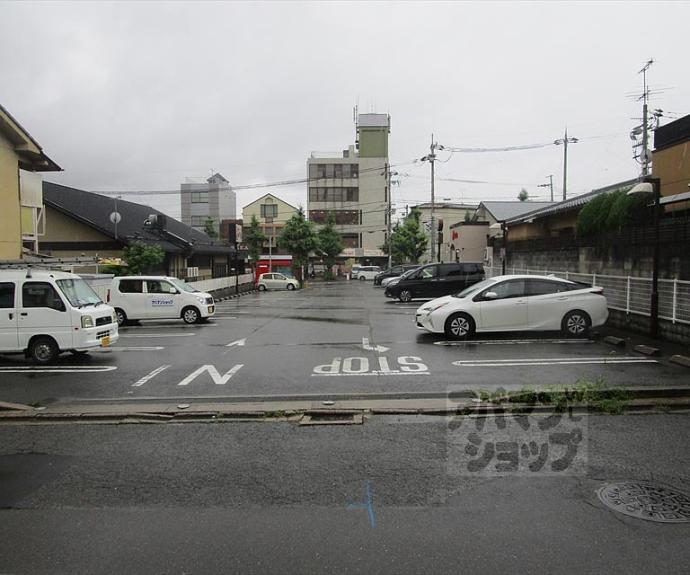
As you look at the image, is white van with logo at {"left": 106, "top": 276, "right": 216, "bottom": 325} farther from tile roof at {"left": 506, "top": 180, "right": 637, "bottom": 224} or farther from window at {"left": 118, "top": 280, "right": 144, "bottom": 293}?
tile roof at {"left": 506, "top": 180, "right": 637, "bottom": 224}

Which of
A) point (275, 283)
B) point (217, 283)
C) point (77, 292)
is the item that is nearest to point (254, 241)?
point (275, 283)

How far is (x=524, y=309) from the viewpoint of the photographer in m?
12.9

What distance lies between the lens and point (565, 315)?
42.8 feet

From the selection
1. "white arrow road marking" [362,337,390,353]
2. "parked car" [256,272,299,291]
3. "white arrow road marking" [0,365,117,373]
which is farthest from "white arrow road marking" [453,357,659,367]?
"parked car" [256,272,299,291]

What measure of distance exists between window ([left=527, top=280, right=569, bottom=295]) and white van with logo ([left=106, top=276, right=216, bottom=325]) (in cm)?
1034

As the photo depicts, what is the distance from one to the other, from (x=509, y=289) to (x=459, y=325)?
1.45m

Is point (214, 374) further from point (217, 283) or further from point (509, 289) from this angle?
point (217, 283)

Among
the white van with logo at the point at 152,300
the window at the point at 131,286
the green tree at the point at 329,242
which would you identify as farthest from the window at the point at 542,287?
the green tree at the point at 329,242

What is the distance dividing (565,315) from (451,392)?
240 inches

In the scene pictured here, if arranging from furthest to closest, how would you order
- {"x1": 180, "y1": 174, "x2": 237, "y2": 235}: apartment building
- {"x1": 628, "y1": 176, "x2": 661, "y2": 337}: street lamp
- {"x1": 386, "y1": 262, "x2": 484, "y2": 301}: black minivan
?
1. {"x1": 180, "y1": 174, "x2": 237, "y2": 235}: apartment building
2. {"x1": 386, "y1": 262, "x2": 484, "y2": 301}: black minivan
3. {"x1": 628, "y1": 176, "x2": 661, "y2": 337}: street lamp

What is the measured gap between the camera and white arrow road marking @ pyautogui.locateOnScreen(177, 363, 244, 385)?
9352mm

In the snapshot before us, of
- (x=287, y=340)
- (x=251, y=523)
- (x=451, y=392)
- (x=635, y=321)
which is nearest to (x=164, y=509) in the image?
(x=251, y=523)

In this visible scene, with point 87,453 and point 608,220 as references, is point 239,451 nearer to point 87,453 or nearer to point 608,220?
point 87,453

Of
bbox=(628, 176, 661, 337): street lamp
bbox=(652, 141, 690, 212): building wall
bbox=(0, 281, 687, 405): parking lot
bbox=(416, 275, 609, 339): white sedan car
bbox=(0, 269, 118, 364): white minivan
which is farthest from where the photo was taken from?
bbox=(652, 141, 690, 212): building wall
